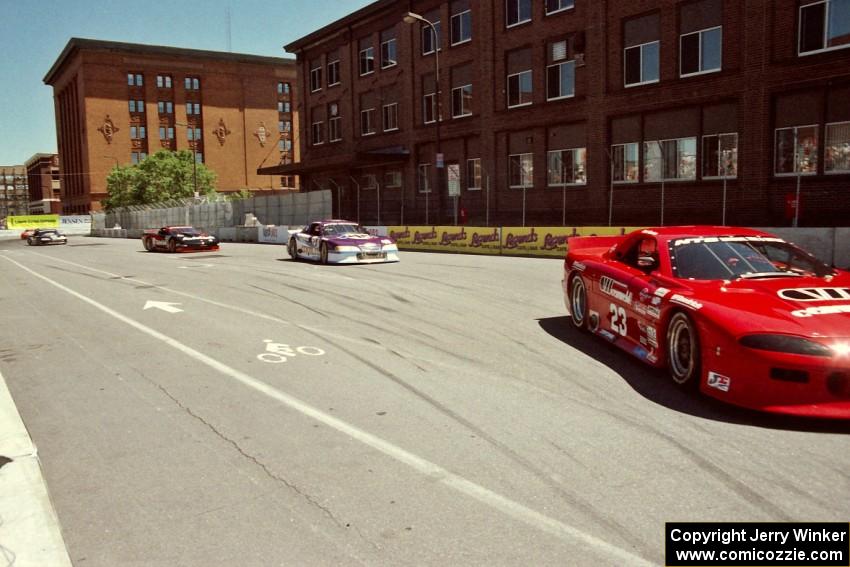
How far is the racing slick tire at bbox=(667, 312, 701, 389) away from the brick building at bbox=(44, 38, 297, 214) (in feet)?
284

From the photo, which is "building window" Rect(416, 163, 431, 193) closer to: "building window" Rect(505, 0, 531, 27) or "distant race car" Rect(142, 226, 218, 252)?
"building window" Rect(505, 0, 531, 27)

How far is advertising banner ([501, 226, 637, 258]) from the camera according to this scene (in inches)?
865

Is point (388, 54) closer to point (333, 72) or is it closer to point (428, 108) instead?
point (428, 108)

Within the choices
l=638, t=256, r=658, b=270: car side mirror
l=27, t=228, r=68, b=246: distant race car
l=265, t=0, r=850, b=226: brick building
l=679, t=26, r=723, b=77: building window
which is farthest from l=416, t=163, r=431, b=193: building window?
l=638, t=256, r=658, b=270: car side mirror

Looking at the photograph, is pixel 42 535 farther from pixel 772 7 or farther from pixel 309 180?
pixel 309 180

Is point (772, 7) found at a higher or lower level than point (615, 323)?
higher

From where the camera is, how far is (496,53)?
3425cm

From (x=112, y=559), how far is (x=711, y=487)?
3137mm

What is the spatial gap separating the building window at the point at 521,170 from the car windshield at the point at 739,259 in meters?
26.3

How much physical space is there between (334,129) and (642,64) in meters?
25.6

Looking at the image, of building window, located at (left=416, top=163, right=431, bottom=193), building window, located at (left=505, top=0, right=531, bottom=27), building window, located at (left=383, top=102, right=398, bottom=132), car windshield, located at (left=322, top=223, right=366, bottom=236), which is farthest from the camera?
building window, located at (left=383, top=102, right=398, bottom=132)

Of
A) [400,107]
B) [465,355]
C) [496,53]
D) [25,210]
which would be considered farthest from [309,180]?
[25,210]

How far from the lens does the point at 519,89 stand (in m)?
33.6

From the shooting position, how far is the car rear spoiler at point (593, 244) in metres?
8.70
